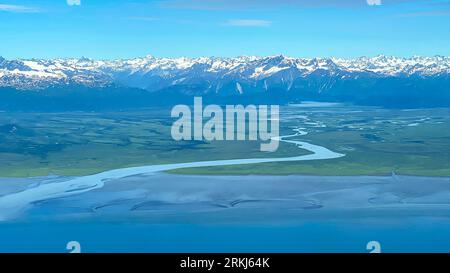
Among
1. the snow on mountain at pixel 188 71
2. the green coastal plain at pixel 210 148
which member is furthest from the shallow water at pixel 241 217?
the snow on mountain at pixel 188 71

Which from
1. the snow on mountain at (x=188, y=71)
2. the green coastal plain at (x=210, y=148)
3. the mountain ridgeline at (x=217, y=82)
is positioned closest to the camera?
the green coastal plain at (x=210, y=148)

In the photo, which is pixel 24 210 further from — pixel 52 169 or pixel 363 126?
pixel 363 126

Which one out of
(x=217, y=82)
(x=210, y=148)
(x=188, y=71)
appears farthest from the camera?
(x=188, y=71)

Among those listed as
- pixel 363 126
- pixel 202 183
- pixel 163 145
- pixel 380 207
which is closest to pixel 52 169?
pixel 202 183

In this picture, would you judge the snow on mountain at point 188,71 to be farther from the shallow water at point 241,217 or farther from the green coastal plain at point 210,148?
the shallow water at point 241,217

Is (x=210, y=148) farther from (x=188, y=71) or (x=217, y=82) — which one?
(x=188, y=71)

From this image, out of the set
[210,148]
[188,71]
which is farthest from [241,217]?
[188,71]
